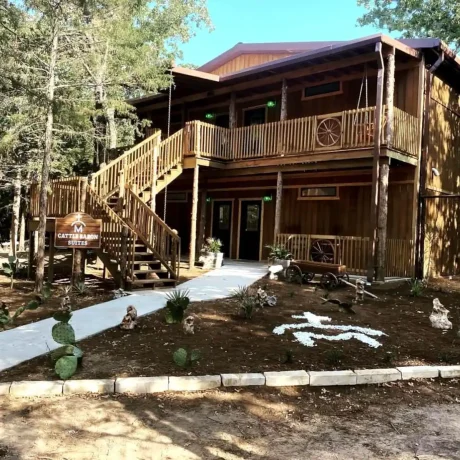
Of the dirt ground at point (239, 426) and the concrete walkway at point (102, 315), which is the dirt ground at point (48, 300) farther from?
the dirt ground at point (239, 426)

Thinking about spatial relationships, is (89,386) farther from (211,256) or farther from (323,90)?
(323,90)

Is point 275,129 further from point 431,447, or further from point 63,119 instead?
point 431,447

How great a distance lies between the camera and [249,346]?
19.0 ft

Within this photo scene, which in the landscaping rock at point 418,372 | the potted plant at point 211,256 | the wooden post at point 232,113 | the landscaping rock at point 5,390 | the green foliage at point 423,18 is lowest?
the landscaping rock at point 5,390

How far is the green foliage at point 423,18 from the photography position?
21689 mm

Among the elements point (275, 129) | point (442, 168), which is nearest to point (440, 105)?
point (442, 168)

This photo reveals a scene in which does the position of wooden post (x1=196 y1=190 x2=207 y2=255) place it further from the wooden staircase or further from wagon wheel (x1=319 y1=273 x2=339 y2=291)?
wagon wheel (x1=319 y1=273 x2=339 y2=291)

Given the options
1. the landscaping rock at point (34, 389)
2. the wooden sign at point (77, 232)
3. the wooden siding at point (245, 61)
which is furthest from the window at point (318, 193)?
the landscaping rock at point (34, 389)

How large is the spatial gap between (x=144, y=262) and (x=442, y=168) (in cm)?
927

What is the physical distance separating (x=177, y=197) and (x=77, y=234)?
34.7 ft

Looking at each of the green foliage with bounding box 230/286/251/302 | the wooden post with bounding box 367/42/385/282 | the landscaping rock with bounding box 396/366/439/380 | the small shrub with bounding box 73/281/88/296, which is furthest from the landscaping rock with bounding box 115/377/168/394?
the wooden post with bounding box 367/42/385/282

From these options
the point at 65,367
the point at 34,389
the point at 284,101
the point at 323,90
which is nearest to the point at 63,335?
the point at 65,367

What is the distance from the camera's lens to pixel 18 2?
845 centimetres

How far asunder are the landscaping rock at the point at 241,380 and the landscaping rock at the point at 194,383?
66 mm
